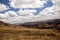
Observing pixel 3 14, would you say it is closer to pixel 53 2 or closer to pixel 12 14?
pixel 12 14

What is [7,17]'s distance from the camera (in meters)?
3.50

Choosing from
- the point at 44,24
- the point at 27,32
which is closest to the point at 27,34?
the point at 27,32

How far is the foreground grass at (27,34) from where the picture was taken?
10.8 ft

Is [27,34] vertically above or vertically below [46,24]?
below

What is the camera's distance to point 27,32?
3.34 metres

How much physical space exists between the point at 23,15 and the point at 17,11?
6.4 inches

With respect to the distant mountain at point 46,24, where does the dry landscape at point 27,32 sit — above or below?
below

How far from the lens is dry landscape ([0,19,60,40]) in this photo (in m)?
3.29

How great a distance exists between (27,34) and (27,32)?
44 mm

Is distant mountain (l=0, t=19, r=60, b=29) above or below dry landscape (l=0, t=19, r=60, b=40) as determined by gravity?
above

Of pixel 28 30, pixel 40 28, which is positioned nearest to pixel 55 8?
pixel 40 28

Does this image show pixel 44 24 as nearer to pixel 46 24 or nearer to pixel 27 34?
pixel 46 24

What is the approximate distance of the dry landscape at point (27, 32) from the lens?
329 centimetres

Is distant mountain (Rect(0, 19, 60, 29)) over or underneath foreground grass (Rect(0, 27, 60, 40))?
over
